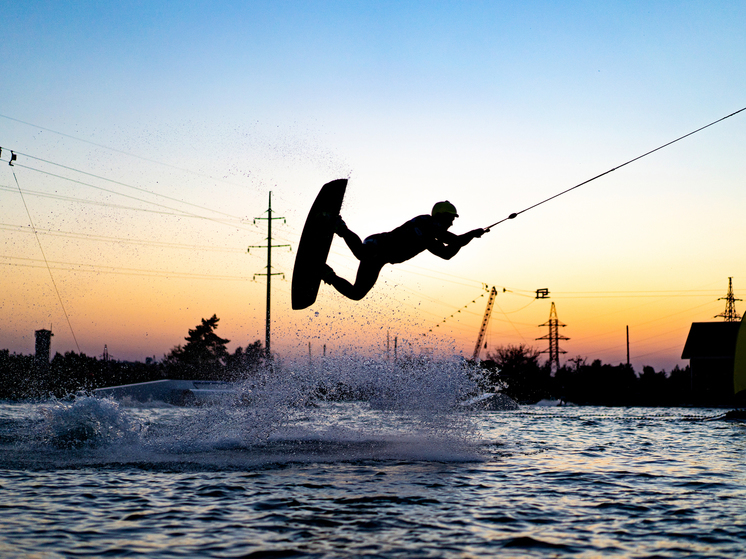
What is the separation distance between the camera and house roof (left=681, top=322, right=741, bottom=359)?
49500mm

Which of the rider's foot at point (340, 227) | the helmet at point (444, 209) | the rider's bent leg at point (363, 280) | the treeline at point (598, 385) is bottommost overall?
the treeline at point (598, 385)

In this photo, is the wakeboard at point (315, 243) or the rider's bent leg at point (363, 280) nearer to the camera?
the rider's bent leg at point (363, 280)

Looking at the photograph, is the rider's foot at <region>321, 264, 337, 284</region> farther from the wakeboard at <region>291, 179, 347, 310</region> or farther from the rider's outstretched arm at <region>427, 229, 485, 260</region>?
the rider's outstretched arm at <region>427, 229, 485, 260</region>

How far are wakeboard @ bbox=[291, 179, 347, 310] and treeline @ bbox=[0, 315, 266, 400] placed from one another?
491 centimetres

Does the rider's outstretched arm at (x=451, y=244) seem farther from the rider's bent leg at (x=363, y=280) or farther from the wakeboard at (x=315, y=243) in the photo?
the wakeboard at (x=315, y=243)

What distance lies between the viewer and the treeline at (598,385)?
41688 mm

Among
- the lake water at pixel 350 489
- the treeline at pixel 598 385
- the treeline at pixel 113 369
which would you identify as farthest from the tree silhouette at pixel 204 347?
the lake water at pixel 350 489

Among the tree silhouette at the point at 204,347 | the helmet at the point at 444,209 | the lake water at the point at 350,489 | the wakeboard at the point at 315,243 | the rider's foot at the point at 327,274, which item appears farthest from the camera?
the tree silhouette at the point at 204,347

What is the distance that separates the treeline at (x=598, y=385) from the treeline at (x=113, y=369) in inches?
875

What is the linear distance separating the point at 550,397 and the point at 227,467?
48.8 metres

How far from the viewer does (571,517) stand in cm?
591

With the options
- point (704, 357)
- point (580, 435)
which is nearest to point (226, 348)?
point (704, 357)

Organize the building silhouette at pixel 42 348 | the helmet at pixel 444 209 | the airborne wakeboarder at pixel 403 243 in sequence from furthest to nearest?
the building silhouette at pixel 42 348 → the helmet at pixel 444 209 → the airborne wakeboarder at pixel 403 243

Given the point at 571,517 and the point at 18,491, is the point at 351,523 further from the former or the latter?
the point at 18,491
